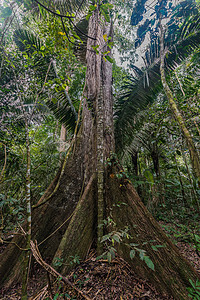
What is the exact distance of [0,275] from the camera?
1972 mm

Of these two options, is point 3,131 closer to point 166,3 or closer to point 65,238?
point 65,238

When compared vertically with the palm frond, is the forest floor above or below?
below

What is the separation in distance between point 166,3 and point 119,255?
4.33 m

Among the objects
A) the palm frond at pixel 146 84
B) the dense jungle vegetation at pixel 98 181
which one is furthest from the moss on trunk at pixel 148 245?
the palm frond at pixel 146 84

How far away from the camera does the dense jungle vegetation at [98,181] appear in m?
1.55

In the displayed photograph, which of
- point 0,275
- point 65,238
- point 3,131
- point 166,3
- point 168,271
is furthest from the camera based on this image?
point 3,131

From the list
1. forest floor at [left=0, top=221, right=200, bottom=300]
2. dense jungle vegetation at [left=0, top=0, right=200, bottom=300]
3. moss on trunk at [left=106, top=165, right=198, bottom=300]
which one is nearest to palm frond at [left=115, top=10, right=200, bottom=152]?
dense jungle vegetation at [left=0, top=0, right=200, bottom=300]

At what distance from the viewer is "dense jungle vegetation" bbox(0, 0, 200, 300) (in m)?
1.55

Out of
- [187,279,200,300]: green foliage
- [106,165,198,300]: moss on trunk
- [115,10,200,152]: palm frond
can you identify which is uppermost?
[115,10,200,152]: palm frond

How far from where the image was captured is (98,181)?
2.02m

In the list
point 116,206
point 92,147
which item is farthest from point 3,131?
point 116,206

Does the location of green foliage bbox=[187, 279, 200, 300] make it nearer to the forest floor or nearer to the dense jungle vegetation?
the dense jungle vegetation

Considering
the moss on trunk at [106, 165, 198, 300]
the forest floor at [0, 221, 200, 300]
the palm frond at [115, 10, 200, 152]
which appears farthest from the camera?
the palm frond at [115, 10, 200, 152]

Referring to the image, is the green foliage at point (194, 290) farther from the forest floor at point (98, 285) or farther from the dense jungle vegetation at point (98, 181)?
the forest floor at point (98, 285)
